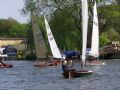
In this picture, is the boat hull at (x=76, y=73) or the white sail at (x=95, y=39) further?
the white sail at (x=95, y=39)

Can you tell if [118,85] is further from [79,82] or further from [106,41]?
[106,41]

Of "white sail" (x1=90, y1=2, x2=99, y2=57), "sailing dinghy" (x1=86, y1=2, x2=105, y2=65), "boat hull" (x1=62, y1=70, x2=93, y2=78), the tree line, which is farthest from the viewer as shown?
the tree line

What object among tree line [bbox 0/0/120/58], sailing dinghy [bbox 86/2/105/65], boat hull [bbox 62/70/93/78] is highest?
tree line [bbox 0/0/120/58]

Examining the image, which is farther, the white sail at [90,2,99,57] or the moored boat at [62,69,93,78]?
the white sail at [90,2,99,57]

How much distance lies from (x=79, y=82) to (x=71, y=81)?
131 centimetres

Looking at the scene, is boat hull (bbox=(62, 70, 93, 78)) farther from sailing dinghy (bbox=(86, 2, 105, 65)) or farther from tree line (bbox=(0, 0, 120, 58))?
tree line (bbox=(0, 0, 120, 58))

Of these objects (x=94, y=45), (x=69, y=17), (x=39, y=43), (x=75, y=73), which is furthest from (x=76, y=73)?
(x=69, y=17)

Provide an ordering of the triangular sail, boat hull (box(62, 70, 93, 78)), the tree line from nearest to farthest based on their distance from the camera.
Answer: boat hull (box(62, 70, 93, 78)) → the triangular sail → the tree line

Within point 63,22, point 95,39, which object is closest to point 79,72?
point 95,39

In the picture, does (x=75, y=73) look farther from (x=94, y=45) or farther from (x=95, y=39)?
(x=95, y=39)

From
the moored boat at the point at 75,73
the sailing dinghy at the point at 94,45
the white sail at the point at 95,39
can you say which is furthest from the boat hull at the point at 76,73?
the sailing dinghy at the point at 94,45

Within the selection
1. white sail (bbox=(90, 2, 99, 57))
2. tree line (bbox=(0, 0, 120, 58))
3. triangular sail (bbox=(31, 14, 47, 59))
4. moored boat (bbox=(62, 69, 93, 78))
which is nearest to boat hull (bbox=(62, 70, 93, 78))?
moored boat (bbox=(62, 69, 93, 78))

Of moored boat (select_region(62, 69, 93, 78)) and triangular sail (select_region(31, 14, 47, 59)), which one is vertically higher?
triangular sail (select_region(31, 14, 47, 59))

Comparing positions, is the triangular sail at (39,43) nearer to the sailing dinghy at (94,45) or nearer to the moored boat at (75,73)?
the sailing dinghy at (94,45)
